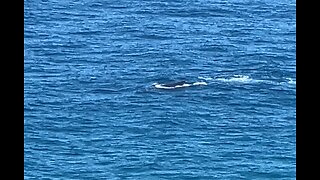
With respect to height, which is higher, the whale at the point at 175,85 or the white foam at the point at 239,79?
the white foam at the point at 239,79

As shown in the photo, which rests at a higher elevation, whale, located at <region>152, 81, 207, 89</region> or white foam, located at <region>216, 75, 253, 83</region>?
white foam, located at <region>216, 75, 253, 83</region>

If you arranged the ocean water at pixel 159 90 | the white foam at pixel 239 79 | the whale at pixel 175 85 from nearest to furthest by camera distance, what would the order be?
A: 1. the ocean water at pixel 159 90
2. the whale at pixel 175 85
3. the white foam at pixel 239 79

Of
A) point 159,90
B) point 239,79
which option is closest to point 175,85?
point 159,90

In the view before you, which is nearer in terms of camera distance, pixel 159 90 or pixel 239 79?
pixel 159 90

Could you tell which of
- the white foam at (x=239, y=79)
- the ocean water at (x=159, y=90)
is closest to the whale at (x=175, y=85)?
the ocean water at (x=159, y=90)

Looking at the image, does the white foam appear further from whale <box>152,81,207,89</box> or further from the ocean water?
whale <box>152,81,207,89</box>

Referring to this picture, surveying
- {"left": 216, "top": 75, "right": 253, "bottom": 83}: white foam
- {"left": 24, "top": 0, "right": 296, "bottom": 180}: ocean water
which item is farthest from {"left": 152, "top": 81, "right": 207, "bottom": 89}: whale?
{"left": 216, "top": 75, "right": 253, "bottom": 83}: white foam

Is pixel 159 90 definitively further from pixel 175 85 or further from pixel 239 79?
pixel 239 79

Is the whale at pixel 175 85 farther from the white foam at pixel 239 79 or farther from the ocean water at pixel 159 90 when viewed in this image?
the white foam at pixel 239 79
